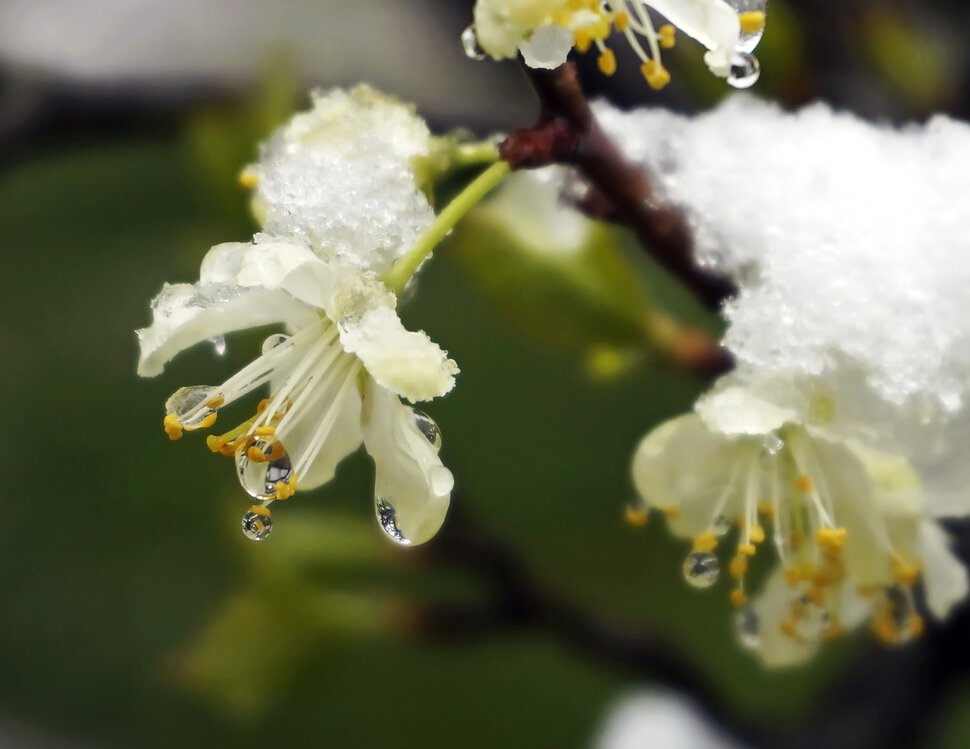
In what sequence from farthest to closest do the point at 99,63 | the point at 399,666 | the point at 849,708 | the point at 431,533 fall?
the point at 399,666
the point at 849,708
the point at 99,63
the point at 431,533

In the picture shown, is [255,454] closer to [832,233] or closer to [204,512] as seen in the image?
[832,233]

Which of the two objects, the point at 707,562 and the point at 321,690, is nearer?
the point at 707,562

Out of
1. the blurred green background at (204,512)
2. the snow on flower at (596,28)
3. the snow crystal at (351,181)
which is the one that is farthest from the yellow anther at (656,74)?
the blurred green background at (204,512)

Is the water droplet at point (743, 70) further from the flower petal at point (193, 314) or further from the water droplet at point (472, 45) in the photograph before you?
the flower petal at point (193, 314)

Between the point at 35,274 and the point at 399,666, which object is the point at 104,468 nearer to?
the point at 35,274

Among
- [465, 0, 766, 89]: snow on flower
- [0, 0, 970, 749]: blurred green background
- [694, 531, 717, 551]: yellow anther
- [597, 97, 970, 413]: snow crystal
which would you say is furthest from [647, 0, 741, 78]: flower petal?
[0, 0, 970, 749]: blurred green background

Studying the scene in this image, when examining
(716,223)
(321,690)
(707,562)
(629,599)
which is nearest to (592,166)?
(716,223)

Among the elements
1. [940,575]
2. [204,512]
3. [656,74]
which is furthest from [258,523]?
[204,512]

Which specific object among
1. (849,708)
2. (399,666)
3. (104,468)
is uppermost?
(849,708)
